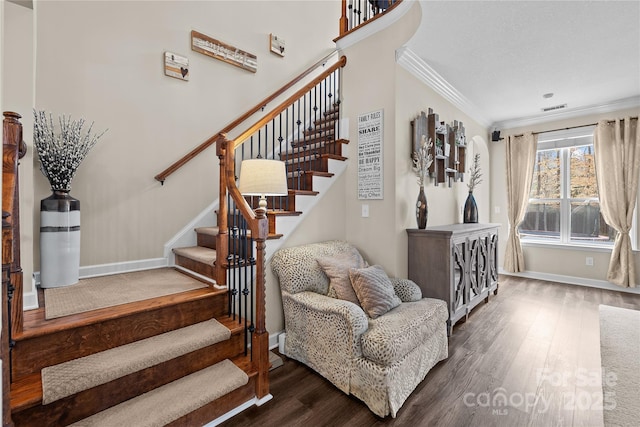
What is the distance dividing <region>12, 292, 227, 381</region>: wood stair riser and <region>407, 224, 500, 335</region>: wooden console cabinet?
196 centimetres

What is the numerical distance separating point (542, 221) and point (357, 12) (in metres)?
4.52

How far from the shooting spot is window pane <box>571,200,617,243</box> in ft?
14.9

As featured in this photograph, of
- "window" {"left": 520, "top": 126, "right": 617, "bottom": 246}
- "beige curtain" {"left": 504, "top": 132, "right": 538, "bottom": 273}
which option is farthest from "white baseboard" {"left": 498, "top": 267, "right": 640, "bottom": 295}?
"window" {"left": 520, "top": 126, "right": 617, "bottom": 246}

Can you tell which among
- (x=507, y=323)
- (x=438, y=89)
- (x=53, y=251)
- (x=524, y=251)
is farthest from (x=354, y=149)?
(x=524, y=251)

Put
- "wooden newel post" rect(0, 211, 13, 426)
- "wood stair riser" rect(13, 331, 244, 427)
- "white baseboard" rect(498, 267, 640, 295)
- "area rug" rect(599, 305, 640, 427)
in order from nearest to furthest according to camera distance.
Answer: "wooden newel post" rect(0, 211, 13, 426) → "wood stair riser" rect(13, 331, 244, 427) → "area rug" rect(599, 305, 640, 427) → "white baseboard" rect(498, 267, 640, 295)

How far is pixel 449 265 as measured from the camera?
279cm

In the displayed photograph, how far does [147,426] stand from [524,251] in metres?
5.80

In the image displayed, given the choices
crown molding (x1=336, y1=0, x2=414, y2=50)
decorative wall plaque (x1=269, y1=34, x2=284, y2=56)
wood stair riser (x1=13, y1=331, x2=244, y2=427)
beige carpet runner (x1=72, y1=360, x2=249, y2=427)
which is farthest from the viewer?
decorative wall plaque (x1=269, y1=34, x2=284, y2=56)

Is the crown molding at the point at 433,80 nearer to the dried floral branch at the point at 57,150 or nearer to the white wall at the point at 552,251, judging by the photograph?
the white wall at the point at 552,251

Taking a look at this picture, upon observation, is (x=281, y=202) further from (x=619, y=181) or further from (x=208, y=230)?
(x=619, y=181)

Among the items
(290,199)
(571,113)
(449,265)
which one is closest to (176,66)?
Answer: (290,199)

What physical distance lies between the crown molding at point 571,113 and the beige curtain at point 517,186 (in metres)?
0.22

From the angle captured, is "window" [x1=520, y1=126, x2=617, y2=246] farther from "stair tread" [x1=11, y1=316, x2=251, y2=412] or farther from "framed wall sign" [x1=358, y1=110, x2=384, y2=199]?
"stair tread" [x1=11, y1=316, x2=251, y2=412]

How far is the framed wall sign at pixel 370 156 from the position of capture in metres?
3.02
